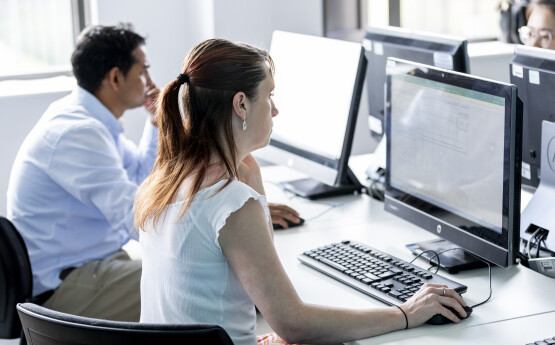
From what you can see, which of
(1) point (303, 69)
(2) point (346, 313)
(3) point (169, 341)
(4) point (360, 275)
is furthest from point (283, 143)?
(3) point (169, 341)

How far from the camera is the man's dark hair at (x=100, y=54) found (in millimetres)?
2711

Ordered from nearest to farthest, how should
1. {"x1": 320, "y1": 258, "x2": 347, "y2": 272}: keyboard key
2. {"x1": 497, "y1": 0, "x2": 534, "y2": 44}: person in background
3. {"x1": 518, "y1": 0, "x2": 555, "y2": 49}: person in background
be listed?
{"x1": 320, "y1": 258, "x2": 347, "y2": 272}: keyboard key, {"x1": 518, "y1": 0, "x2": 555, "y2": 49}: person in background, {"x1": 497, "y1": 0, "x2": 534, "y2": 44}: person in background

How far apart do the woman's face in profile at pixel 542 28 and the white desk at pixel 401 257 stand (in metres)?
0.87

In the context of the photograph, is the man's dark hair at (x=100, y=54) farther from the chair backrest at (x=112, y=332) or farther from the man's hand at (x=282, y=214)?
the chair backrest at (x=112, y=332)

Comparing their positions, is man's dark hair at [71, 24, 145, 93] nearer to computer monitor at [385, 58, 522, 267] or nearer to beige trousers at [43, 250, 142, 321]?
beige trousers at [43, 250, 142, 321]

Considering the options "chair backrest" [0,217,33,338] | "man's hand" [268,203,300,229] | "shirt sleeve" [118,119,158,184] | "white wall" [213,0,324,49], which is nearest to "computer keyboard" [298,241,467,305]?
"man's hand" [268,203,300,229]

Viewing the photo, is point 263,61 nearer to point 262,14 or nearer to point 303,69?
point 303,69

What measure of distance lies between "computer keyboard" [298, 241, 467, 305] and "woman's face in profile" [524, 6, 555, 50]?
1.25 m

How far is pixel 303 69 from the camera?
255 cm

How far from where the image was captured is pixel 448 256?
1.95 m

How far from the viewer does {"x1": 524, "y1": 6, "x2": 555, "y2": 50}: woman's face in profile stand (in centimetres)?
283

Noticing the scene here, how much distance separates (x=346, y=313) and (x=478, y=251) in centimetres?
44

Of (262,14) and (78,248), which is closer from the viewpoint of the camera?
(78,248)

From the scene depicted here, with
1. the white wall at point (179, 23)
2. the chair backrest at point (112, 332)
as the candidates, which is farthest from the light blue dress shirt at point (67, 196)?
the white wall at point (179, 23)
